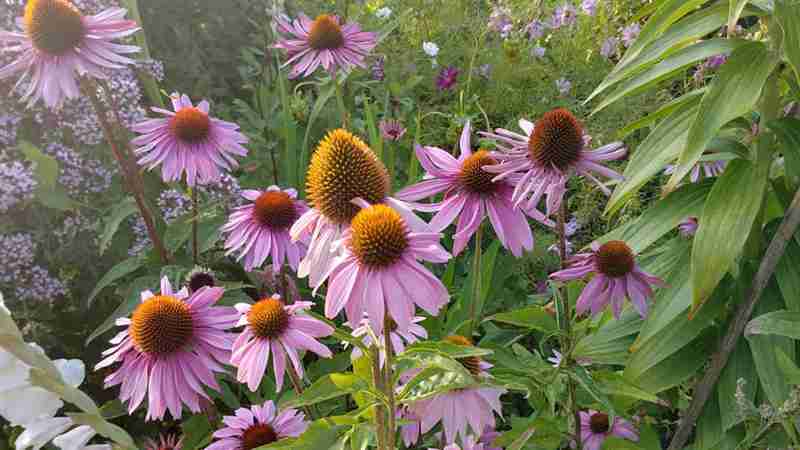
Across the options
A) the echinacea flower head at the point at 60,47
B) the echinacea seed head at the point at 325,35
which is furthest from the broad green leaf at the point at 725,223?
the echinacea seed head at the point at 325,35

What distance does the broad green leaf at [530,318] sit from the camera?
1.15 metres

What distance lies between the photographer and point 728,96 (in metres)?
0.96

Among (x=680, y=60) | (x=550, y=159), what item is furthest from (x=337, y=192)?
(x=680, y=60)

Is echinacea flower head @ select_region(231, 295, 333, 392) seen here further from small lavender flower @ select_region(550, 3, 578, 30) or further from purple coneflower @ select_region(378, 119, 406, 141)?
small lavender flower @ select_region(550, 3, 578, 30)

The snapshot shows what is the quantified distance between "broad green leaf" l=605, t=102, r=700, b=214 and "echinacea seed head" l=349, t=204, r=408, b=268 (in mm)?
481

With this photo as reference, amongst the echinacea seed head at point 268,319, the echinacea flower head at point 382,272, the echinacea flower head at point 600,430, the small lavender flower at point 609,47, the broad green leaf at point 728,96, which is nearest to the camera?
the echinacea flower head at point 382,272

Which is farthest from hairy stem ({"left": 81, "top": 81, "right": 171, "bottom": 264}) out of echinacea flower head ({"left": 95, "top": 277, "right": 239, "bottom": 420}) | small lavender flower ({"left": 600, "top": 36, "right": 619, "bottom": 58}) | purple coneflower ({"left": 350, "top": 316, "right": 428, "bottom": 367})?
small lavender flower ({"left": 600, "top": 36, "right": 619, "bottom": 58})

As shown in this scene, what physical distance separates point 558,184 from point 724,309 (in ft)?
1.38

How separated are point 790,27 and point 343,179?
0.66m

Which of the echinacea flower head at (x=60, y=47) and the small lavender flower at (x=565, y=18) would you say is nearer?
the echinacea flower head at (x=60, y=47)

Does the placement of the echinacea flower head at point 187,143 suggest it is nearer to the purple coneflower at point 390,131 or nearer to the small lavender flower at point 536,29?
the purple coneflower at point 390,131

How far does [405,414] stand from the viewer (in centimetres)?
112

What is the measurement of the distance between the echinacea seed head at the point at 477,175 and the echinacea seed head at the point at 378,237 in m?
0.32

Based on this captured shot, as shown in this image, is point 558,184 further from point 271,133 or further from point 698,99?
point 271,133
